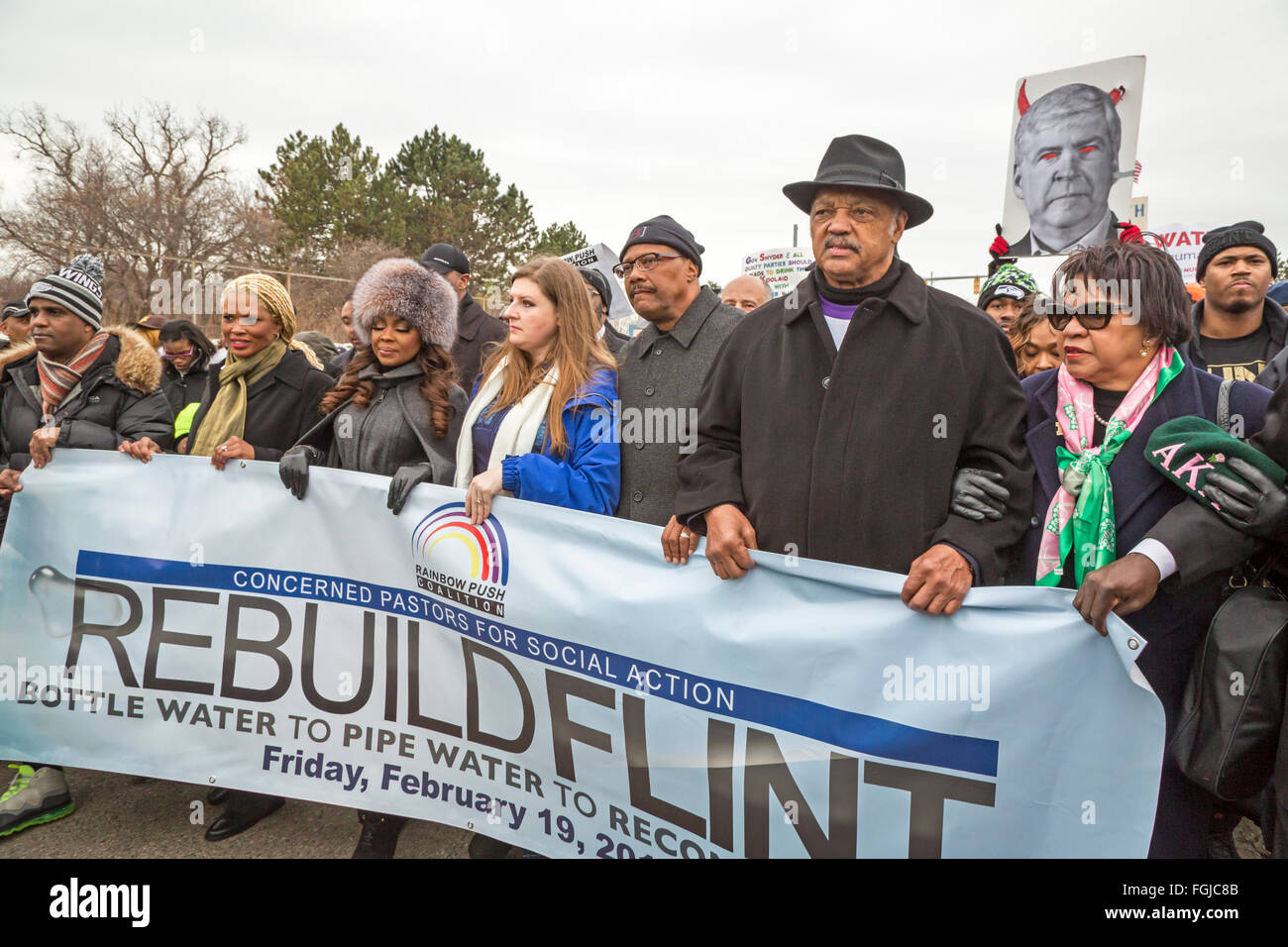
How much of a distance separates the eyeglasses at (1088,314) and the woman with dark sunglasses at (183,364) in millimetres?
4951

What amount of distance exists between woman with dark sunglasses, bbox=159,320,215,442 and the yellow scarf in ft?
5.36

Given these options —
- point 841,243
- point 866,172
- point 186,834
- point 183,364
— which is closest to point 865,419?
point 841,243

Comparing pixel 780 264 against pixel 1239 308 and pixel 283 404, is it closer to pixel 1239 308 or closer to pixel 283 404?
pixel 1239 308

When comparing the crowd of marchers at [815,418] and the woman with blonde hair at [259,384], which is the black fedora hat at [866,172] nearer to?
the crowd of marchers at [815,418]

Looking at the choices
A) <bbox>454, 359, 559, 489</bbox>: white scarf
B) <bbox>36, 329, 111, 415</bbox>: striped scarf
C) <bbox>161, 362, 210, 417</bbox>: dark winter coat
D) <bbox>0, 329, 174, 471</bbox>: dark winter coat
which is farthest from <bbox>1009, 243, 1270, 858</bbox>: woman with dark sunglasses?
<bbox>161, 362, 210, 417</bbox>: dark winter coat

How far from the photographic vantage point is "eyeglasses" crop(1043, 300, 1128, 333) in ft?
7.16

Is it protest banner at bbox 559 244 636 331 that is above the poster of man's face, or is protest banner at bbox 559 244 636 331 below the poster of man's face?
below

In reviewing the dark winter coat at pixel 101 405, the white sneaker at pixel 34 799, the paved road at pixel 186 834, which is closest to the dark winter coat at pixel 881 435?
the paved road at pixel 186 834

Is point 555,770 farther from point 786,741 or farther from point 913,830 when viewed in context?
point 913,830

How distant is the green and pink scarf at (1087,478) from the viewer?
213cm

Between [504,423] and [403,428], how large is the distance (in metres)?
0.50

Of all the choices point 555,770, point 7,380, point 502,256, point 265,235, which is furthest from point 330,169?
point 555,770

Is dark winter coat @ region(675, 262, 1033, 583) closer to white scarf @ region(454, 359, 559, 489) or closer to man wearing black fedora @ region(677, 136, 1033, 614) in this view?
man wearing black fedora @ region(677, 136, 1033, 614)
